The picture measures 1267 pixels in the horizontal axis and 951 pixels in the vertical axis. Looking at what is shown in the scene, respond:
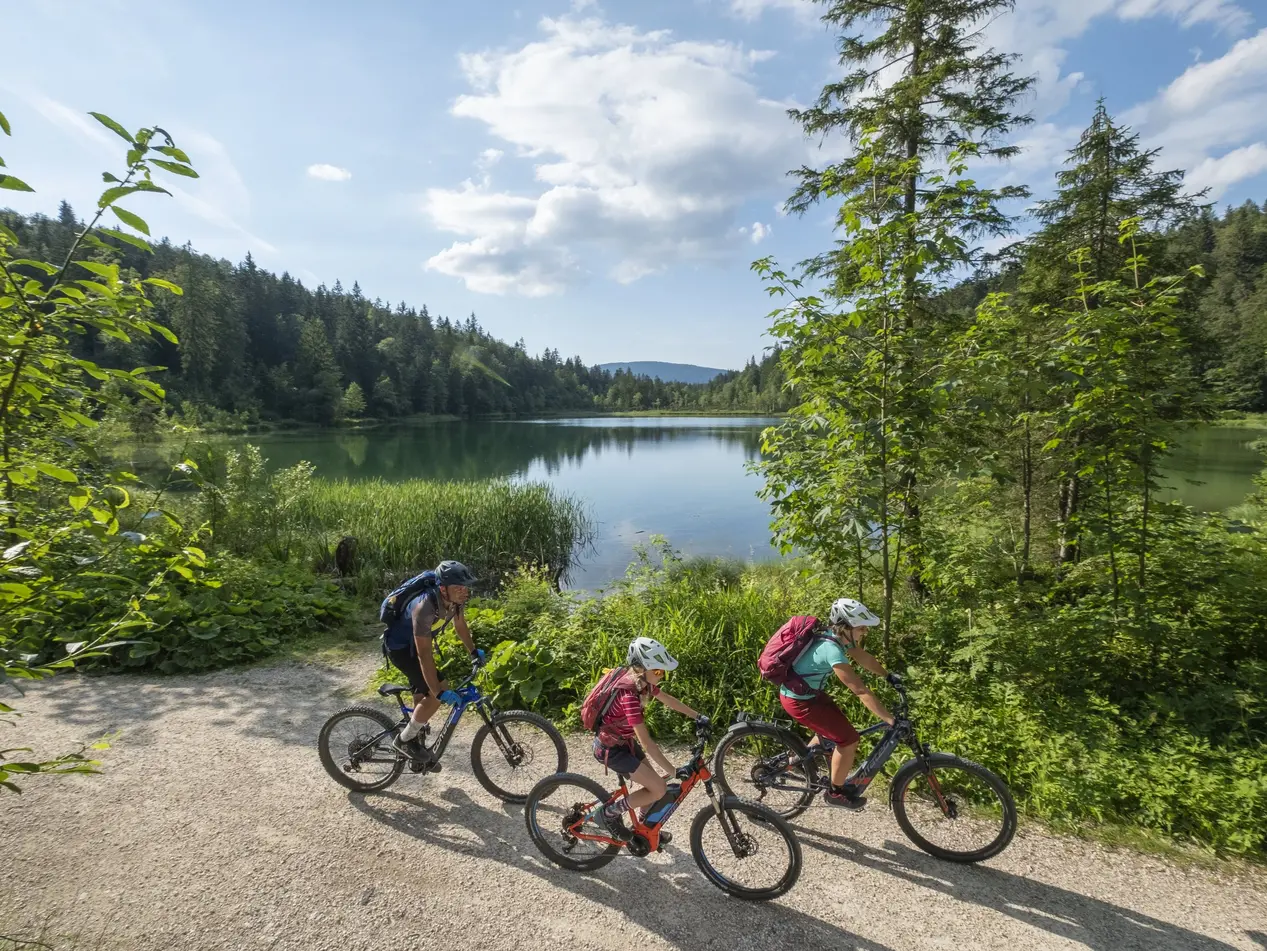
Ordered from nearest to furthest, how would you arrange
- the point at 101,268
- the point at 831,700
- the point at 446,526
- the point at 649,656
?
the point at 101,268 < the point at 649,656 < the point at 831,700 < the point at 446,526

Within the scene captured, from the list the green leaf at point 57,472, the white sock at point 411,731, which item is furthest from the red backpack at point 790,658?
the green leaf at point 57,472

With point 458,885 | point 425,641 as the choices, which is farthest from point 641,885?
point 425,641

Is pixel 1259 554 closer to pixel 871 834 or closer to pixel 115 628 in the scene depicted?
pixel 871 834

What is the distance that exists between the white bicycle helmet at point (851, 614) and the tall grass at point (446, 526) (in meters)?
10.00

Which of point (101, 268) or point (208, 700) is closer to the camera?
point (101, 268)

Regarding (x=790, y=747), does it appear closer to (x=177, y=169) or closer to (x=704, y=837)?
(x=704, y=837)

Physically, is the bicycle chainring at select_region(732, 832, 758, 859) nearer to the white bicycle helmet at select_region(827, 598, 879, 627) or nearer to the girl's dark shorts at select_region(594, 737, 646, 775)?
the girl's dark shorts at select_region(594, 737, 646, 775)

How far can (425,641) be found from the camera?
4625 millimetres

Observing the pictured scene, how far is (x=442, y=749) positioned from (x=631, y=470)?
34582 mm

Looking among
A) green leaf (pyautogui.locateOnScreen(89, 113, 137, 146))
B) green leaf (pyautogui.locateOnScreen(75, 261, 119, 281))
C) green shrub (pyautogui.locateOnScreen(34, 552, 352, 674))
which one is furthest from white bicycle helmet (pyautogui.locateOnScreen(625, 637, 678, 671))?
green shrub (pyautogui.locateOnScreen(34, 552, 352, 674))

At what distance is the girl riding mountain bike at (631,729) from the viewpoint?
388 cm

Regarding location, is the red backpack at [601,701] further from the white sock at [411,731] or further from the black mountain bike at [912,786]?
the white sock at [411,731]

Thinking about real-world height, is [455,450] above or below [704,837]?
above

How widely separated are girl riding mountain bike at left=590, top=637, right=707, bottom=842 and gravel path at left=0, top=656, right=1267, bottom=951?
0.58 metres
